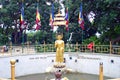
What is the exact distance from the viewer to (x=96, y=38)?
879 inches

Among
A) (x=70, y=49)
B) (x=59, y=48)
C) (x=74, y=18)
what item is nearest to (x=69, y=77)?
(x=59, y=48)

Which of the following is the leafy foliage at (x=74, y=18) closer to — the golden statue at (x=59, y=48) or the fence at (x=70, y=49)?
the fence at (x=70, y=49)

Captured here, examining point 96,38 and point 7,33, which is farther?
point 7,33

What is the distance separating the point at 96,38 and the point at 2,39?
9432 millimetres

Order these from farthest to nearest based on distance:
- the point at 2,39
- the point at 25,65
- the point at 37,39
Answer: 1. the point at 37,39
2. the point at 2,39
3. the point at 25,65

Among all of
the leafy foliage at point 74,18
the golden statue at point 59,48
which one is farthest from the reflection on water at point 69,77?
the leafy foliage at point 74,18

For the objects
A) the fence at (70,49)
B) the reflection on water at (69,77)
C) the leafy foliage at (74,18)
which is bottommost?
the reflection on water at (69,77)

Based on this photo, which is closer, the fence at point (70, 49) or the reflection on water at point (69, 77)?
the reflection on water at point (69, 77)

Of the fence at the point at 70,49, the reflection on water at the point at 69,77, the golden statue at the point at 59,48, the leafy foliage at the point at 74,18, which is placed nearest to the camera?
the golden statue at the point at 59,48

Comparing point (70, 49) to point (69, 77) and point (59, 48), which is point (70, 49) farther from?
point (59, 48)

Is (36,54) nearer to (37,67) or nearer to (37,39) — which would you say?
(37,67)

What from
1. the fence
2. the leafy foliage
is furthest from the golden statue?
the leafy foliage

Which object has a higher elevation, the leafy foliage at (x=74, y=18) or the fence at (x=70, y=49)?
the leafy foliage at (x=74, y=18)

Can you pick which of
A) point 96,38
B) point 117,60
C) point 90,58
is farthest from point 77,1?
point 117,60
